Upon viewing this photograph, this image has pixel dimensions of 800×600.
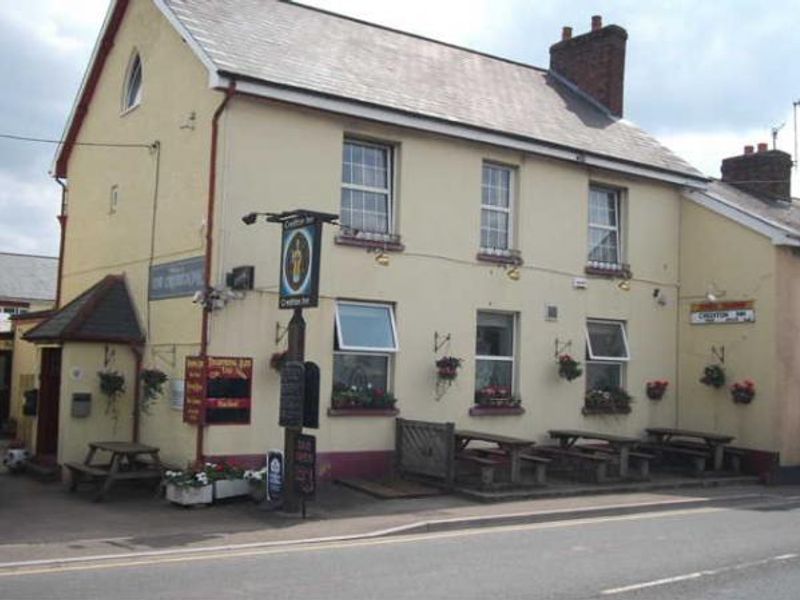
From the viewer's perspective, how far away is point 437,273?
15477mm

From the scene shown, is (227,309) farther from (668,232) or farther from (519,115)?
(668,232)

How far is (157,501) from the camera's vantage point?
42.1ft

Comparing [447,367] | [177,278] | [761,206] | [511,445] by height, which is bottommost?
[511,445]

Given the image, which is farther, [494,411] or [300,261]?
[494,411]

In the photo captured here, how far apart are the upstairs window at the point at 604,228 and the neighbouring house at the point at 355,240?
0.06m

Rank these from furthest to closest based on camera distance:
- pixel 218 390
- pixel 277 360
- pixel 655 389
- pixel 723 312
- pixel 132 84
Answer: pixel 655 389
pixel 723 312
pixel 132 84
pixel 277 360
pixel 218 390

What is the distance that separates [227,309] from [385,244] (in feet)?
9.68

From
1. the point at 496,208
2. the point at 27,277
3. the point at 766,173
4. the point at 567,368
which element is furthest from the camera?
the point at 27,277

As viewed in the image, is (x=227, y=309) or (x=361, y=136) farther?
(x=361, y=136)

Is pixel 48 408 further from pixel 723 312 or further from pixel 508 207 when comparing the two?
pixel 723 312

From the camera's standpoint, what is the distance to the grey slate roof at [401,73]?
14422mm

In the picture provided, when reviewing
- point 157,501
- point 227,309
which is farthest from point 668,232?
point 157,501

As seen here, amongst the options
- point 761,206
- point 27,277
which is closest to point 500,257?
point 761,206

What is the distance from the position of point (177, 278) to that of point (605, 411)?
8.47 m
